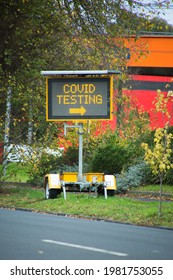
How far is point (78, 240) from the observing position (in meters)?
13.5

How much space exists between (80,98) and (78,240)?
10002 mm

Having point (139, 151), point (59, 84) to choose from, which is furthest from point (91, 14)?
point (139, 151)

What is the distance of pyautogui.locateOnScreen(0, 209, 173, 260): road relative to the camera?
11.6 meters

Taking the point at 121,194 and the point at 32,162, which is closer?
the point at 32,162

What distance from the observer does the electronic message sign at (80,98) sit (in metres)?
23.1

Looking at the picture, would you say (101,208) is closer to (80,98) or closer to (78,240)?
(80,98)

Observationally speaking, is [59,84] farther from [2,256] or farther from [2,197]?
[2,256]

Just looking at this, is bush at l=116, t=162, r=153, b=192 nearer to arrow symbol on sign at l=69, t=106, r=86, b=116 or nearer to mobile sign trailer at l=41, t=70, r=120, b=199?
mobile sign trailer at l=41, t=70, r=120, b=199

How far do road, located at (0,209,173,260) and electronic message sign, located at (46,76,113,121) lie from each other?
5269 millimetres

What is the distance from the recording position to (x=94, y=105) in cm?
2309

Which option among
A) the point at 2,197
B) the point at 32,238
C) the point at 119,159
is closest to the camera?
the point at 32,238

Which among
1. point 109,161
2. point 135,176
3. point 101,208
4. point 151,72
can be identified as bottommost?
point 101,208

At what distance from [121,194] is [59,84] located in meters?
7.30

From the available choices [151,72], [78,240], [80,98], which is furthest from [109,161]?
[151,72]
